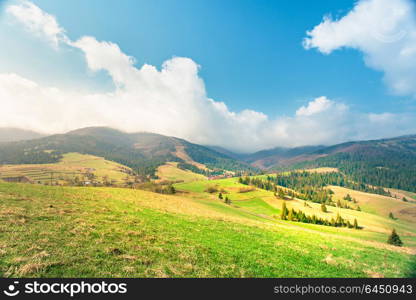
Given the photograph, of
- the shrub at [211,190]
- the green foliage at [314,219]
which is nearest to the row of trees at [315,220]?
the green foliage at [314,219]

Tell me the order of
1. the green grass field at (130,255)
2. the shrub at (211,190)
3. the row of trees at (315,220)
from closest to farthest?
the green grass field at (130,255), the row of trees at (315,220), the shrub at (211,190)

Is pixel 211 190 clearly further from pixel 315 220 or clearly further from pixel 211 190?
pixel 315 220

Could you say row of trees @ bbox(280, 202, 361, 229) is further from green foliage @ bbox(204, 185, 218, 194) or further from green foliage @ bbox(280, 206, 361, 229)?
green foliage @ bbox(204, 185, 218, 194)

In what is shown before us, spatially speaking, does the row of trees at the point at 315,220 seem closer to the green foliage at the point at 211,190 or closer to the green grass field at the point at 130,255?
the green foliage at the point at 211,190

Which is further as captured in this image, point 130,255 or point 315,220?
point 315,220

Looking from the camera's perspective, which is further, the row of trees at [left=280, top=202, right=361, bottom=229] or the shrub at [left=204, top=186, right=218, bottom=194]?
the shrub at [left=204, top=186, right=218, bottom=194]

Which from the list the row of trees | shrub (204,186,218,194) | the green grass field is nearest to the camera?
the green grass field

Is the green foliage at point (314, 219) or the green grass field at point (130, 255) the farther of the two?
the green foliage at point (314, 219)

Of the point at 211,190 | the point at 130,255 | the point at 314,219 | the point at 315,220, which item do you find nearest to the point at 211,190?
the point at 211,190

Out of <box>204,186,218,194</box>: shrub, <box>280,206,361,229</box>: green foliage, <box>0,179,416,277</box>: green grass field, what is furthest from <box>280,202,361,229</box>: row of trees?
<box>0,179,416,277</box>: green grass field

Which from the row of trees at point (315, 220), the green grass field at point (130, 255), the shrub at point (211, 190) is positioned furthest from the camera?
the shrub at point (211, 190)

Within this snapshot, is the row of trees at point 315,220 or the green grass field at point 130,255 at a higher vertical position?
the green grass field at point 130,255

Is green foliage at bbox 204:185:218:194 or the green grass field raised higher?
the green grass field

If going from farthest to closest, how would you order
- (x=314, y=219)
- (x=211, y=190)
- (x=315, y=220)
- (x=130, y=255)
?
(x=211, y=190)
(x=315, y=220)
(x=314, y=219)
(x=130, y=255)
